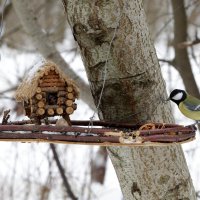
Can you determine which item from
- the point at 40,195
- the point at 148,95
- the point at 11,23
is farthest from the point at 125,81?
the point at 11,23

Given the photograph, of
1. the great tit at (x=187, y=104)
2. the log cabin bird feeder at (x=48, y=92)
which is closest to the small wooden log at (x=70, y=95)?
the log cabin bird feeder at (x=48, y=92)

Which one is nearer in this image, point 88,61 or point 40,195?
point 88,61

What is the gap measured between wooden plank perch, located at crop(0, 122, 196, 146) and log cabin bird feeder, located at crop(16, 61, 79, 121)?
12cm

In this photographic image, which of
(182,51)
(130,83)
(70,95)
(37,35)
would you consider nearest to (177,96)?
(130,83)

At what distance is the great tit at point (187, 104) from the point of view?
136cm

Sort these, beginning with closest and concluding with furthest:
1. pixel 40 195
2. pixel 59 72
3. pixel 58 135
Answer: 1. pixel 58 135
2. pixel 59 72
3. pixel 40 195

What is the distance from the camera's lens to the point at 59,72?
3.92 ft

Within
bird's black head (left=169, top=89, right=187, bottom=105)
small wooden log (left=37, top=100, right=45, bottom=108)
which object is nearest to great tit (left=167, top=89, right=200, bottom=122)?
bird's black head (left=169, top=89, right=187, bottom=105)

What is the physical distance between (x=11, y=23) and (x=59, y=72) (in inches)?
248

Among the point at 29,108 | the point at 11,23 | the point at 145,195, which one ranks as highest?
the point at 11,23

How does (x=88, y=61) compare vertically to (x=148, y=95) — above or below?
above

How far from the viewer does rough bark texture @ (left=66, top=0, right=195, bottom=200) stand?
1224 millimetres

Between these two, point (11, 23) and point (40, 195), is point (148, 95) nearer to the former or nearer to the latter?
point (40, 195)

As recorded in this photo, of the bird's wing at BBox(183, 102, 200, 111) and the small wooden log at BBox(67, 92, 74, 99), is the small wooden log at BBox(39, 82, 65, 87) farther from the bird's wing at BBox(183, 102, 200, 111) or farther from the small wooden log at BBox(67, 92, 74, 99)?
the bird's wing at BBox(183, 102, 200, 111)
